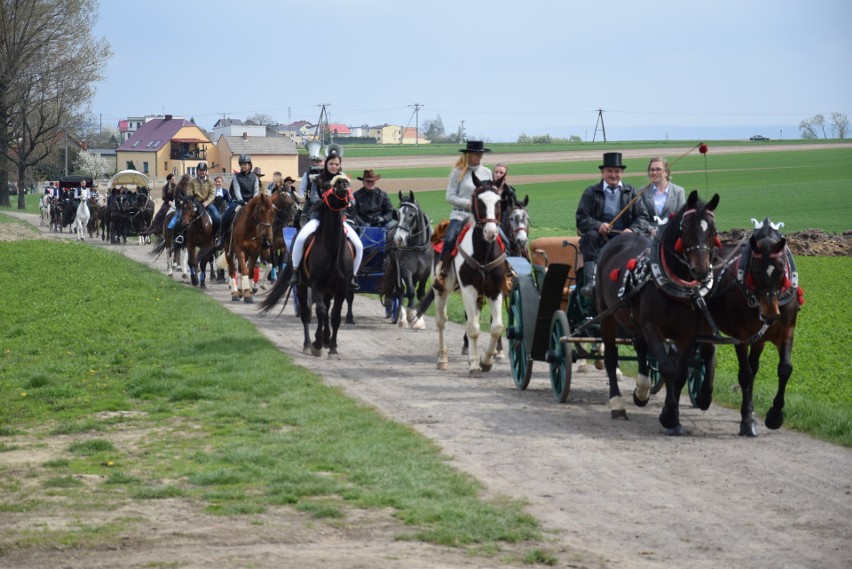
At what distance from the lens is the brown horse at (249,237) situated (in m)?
23.2

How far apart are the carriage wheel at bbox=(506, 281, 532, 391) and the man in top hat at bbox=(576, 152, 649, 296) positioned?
105cm

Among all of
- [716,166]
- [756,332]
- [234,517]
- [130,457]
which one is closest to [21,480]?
[130,457]

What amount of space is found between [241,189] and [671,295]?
15524 mm

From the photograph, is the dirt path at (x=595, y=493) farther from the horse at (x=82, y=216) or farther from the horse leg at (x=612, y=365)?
the horse at (x=82, y=216)

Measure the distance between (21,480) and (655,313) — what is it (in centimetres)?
532

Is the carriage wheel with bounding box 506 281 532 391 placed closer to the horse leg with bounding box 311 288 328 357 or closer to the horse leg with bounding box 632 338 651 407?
the horse leg with bounding box 632 338 651 407

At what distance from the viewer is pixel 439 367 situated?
15.1m

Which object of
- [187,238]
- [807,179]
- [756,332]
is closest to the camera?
[756,332]

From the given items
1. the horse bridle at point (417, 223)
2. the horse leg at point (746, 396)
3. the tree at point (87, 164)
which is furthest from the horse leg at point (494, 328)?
the tree at point (87, 164)

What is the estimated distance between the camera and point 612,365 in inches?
475

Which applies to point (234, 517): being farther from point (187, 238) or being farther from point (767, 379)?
point (187, 238)

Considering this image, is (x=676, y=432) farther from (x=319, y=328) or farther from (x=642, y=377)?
(x=319, y=328)

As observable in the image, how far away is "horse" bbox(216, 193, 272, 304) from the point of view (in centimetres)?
2320

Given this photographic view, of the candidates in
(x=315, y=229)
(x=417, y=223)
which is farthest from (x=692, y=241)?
(x=417, y=223)
